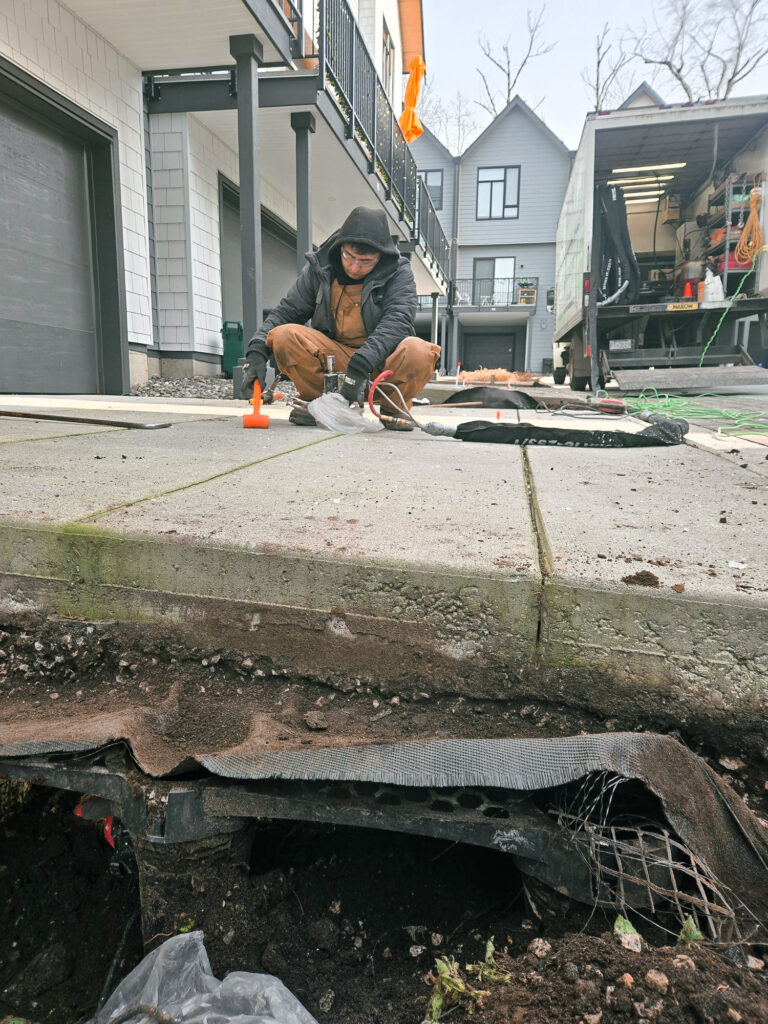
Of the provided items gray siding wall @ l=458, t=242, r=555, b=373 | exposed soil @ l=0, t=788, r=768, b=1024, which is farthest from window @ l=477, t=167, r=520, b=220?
exposed soil @ l=0, t=788, r=768, b=1024

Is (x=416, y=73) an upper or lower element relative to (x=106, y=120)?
upper

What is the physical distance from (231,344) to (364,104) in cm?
407

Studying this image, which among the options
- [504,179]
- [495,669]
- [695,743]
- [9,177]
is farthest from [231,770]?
[504,179]

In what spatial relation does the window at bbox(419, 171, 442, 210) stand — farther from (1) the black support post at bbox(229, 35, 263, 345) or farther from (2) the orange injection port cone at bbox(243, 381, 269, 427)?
(2) the orange injection port cone at bbox(243, 381, 269, 427)

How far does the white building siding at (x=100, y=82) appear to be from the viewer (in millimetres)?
5324

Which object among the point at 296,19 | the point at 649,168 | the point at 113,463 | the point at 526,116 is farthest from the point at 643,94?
the point at 113,463

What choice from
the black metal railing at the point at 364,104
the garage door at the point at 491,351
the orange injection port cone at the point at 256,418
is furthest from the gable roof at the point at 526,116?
the orange injection port cone at the point at 256,418

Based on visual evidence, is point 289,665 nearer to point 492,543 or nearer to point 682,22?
point 492,543

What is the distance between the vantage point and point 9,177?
551cm

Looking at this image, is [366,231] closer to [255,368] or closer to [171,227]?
[255,368]

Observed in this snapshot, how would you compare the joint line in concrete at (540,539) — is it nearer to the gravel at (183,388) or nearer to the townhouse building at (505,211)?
the gravel at (183,388)

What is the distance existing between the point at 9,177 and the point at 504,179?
21.8 m

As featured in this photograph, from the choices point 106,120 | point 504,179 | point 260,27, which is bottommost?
point 106,120

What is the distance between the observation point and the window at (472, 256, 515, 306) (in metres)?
23.3
